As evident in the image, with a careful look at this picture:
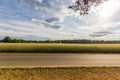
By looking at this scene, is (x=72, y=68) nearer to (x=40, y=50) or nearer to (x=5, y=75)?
(x=5, y=75)

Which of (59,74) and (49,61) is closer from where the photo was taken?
(59,74)

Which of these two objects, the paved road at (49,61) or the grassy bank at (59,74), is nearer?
the grassy bank at (59,74)

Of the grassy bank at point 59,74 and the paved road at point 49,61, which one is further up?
the paved road at point 49,61

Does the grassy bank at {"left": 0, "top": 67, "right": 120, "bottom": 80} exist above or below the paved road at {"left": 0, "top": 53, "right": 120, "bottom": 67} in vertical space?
below

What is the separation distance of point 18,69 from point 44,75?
4.95 feet

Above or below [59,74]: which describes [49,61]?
above

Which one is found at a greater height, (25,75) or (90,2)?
(90,2)

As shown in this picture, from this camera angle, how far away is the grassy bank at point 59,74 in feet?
38.9

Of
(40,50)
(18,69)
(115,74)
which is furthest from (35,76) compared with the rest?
(40,50)

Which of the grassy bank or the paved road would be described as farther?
the paved road

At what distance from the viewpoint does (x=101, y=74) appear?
508 inches

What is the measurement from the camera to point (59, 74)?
1234cm

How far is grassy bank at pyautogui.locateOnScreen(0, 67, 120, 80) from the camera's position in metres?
11.9

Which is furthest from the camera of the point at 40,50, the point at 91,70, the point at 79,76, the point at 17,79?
the point at 40,50
